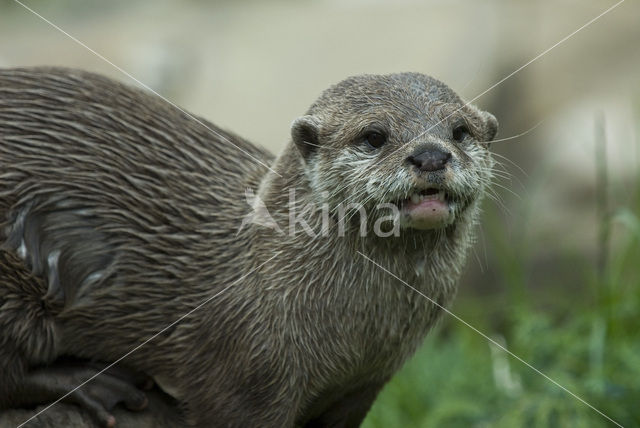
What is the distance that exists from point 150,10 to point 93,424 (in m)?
8.66

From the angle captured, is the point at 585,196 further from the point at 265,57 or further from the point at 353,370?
the point at 353,370

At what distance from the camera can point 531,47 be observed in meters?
8.27

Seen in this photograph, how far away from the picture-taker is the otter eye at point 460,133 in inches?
117

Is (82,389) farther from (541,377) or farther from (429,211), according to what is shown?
(541,377)

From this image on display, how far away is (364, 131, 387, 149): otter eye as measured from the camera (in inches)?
116

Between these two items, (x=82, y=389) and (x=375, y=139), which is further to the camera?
(x=82, y=389)

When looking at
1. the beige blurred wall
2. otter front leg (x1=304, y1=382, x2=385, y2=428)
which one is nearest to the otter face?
otter front leg (x1=304, y1=382, x2=385, y2=428)

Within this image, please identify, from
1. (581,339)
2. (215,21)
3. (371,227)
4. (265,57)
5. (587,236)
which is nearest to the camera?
(371,227)

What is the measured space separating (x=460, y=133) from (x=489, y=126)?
220 millimetres

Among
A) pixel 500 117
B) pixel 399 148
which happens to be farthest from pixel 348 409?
pixel 500 117

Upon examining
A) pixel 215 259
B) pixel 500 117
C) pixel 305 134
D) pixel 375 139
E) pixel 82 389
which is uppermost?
pixel 375 139

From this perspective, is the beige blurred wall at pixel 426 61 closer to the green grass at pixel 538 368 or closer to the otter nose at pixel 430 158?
the green grass at pixel 538 368

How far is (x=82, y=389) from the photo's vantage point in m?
3.10

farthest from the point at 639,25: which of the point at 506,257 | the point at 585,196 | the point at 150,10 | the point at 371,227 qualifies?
the point at 371,227
